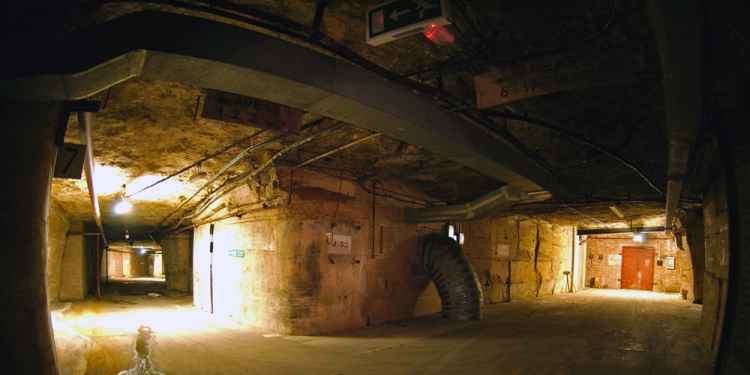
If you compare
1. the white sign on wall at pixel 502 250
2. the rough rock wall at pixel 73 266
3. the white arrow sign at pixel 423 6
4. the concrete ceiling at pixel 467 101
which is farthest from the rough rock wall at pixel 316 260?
the white arrow sign at pixel 423 6

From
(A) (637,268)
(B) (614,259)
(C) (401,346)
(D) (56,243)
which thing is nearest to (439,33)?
(C) (401,346)

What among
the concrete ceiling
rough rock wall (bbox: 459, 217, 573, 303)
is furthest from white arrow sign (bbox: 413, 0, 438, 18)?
rough rock wall (bbox: 459, 217, 573, 303)

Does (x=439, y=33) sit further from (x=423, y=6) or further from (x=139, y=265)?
(x=139, y=265)

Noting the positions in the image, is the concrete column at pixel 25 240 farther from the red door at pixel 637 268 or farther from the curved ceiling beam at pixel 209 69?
the red door at pixel 637 268

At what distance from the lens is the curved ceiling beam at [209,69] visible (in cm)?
300

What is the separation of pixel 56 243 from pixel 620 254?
1055 inches

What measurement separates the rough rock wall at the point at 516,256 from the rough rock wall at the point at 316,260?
3.60 m

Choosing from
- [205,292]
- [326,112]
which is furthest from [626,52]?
[205,292]

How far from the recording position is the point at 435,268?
11273 mm

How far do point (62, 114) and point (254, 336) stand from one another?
610 centimetres

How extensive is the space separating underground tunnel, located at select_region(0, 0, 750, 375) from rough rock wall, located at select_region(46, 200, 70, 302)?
0.52ft

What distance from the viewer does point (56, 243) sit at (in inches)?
485

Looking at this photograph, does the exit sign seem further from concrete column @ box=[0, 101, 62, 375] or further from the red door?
the red door

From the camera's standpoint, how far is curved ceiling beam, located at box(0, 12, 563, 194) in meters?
3.00
